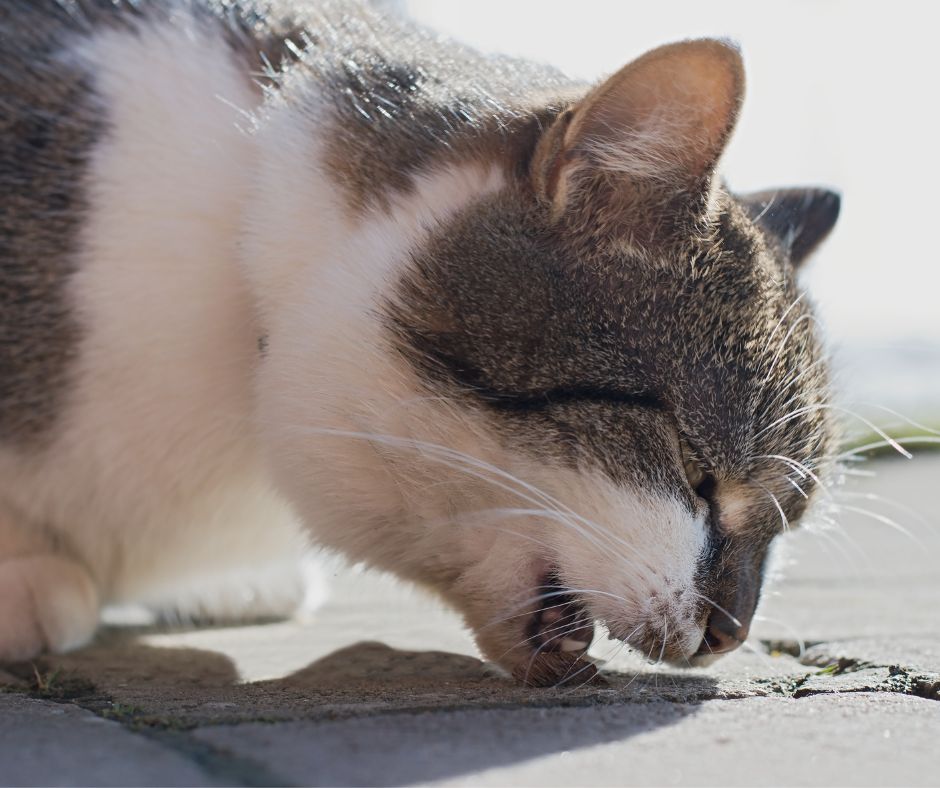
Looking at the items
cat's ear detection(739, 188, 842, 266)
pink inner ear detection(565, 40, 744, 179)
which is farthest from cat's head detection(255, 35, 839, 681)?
cat's ear detection(739, 188, 842, 266)

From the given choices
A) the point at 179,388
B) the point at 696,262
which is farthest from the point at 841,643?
the point at 179,388

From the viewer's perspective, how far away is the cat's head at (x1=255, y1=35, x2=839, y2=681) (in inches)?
54.7

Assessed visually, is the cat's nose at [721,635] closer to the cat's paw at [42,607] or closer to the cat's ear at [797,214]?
the cat's ear at [797,214]

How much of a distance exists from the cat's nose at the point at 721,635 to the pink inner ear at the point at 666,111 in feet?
2.02

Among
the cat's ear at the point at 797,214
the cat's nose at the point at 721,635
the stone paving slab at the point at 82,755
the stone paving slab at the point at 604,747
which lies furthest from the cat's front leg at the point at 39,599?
the cat's ear at the point at 797,214

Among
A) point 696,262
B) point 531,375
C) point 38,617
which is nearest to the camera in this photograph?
point 531,375

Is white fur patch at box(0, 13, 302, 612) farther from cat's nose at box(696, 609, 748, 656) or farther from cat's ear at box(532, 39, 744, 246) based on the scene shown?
cat's nose at box(696, 609, 748, 656)

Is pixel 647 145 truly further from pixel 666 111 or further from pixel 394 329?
pixel 394 329

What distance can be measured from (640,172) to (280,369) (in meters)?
0.58

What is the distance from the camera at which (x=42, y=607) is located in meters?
1.68

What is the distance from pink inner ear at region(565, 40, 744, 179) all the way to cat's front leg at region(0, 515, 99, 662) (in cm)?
107

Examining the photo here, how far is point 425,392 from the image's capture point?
143 centimetres

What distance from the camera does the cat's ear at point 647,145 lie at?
141 cm

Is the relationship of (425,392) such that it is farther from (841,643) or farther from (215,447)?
(841,643)
